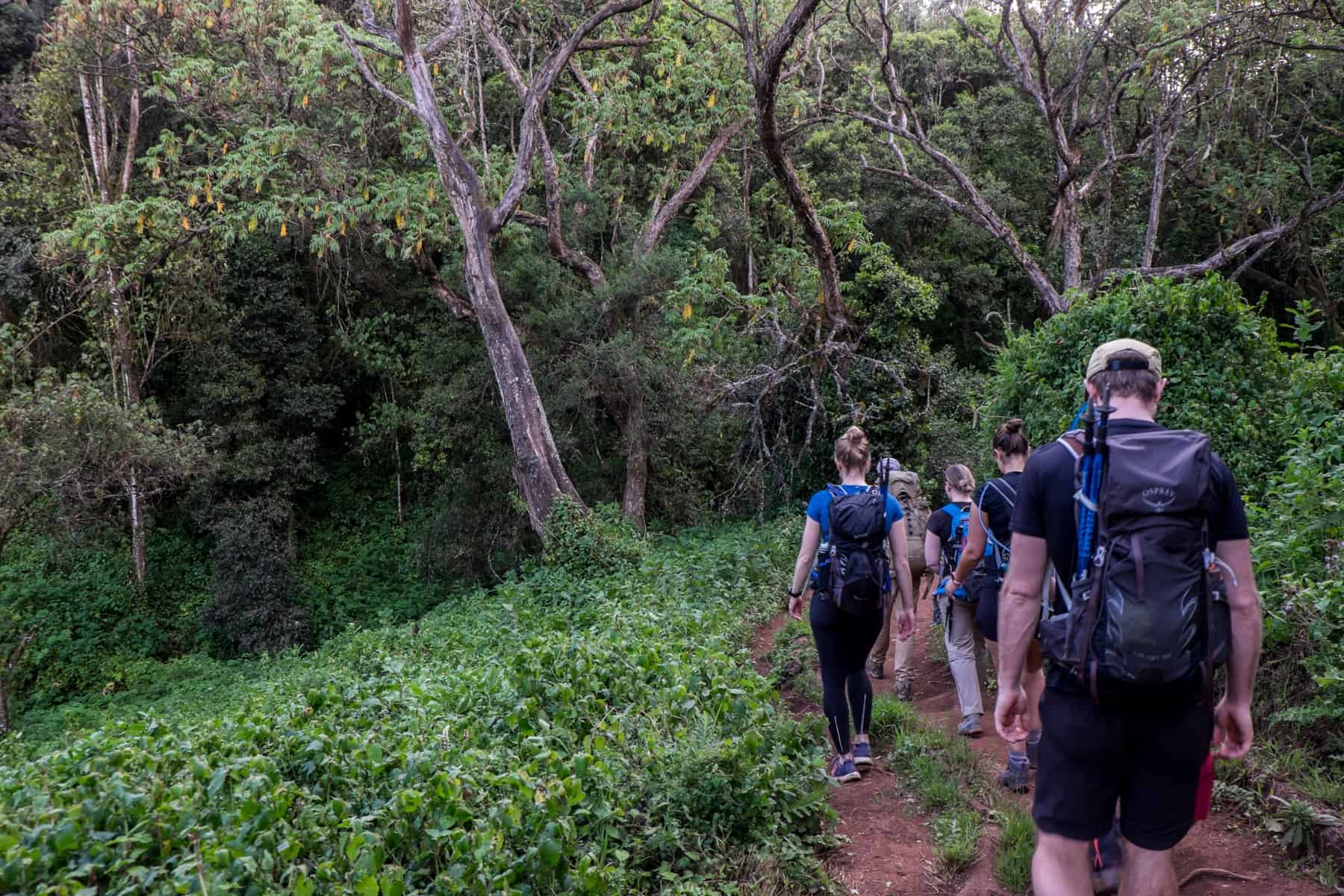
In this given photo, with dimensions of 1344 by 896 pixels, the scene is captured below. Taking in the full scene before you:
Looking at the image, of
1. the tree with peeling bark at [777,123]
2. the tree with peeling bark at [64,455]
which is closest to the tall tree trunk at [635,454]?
the tree with peeling bark at [777,123]

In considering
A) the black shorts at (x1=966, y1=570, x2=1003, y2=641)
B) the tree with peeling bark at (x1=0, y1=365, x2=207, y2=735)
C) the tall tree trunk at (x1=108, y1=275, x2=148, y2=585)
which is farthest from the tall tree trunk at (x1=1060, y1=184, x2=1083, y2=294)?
the tall tree trunk at (x1=108, y1=275, x2=148, y2=585)

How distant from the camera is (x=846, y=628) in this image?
15.9ft

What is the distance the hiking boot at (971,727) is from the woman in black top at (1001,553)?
1.36 ft

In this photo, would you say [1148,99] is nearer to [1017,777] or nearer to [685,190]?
[685,190]

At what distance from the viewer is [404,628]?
10312 mm

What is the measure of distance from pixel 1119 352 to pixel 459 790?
2670mm

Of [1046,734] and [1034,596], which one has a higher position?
[1034,596]

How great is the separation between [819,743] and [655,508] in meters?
12.2

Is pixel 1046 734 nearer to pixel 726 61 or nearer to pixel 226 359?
pixel 726 61

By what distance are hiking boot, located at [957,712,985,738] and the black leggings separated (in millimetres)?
818

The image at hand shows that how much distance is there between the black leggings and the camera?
4820mm

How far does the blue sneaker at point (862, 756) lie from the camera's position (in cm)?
512

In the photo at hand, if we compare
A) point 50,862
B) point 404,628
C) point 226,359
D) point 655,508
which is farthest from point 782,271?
point 50,862

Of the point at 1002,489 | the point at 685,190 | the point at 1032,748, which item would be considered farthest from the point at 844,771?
the point at 685,190
